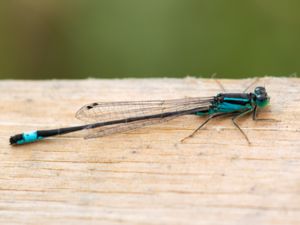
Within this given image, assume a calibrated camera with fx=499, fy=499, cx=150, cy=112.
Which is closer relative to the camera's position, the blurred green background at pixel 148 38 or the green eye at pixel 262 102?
the green eye at pixel 262 102

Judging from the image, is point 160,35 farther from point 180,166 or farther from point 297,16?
point 180,166

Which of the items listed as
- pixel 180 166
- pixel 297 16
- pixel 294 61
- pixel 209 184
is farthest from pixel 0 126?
pixel 297 16

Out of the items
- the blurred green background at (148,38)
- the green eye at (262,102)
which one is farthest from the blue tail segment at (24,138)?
the blurred green background at (148,38)

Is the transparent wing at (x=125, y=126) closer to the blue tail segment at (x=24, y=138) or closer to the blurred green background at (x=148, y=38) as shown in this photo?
the blue tail segment at (x=24, y=138)

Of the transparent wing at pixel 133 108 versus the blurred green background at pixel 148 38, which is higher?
the blurred green background at pixel 148 38

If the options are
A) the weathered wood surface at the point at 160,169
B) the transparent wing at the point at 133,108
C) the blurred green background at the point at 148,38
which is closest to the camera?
the weathered wood surface at the point at 160,169

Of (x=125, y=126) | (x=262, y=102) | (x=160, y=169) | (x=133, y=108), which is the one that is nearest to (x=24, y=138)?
(x=125, y=126)

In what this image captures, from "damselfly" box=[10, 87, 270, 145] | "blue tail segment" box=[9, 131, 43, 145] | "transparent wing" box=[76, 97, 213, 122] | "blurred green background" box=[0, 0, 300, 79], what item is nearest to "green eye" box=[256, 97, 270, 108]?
"damselfly" box=[10, 87, 270, 145]
